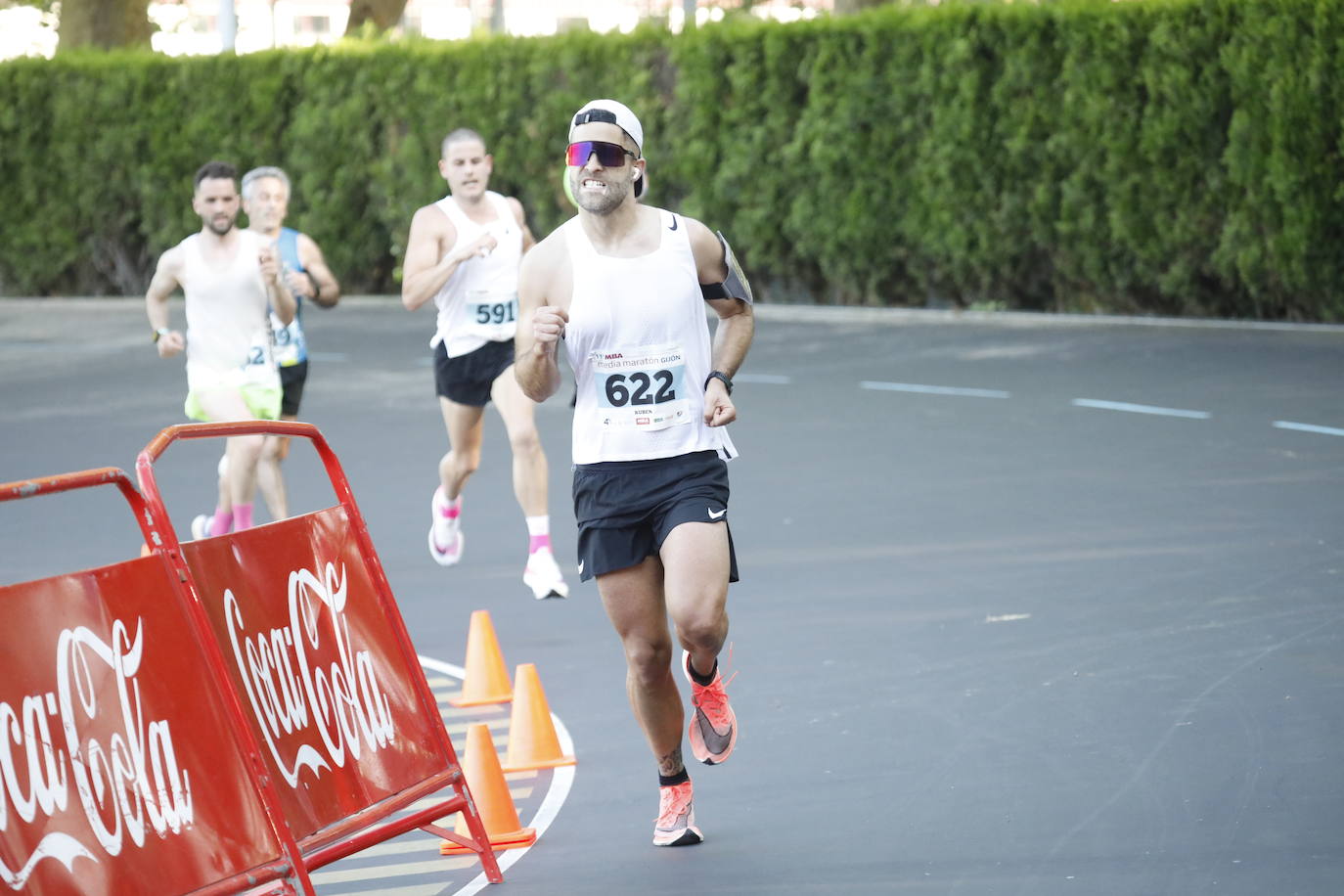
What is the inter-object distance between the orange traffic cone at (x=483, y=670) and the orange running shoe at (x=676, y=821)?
78.4 inches

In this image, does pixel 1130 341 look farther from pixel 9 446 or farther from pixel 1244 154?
pixel 9 446

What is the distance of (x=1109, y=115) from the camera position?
19.8 metres

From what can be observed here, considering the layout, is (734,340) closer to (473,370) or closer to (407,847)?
(407,847)

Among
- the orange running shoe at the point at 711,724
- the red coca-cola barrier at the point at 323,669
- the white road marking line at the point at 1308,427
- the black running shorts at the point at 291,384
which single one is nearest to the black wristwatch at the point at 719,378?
the orange running shoe at the point at 711,724

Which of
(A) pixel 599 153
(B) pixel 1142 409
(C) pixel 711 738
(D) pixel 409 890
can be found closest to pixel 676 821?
(C) pixel 711 738

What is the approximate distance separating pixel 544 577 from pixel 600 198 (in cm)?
383

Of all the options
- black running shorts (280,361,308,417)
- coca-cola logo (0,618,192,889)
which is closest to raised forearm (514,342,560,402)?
coca-cola logo (0,618,192,889)

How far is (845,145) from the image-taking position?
73.4ft

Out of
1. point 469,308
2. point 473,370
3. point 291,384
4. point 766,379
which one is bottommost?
point 766,379

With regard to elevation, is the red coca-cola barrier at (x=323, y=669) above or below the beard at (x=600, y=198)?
below

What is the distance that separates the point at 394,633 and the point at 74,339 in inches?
779

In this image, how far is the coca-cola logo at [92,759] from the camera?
437cm

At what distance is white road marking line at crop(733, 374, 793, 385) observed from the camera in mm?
17250

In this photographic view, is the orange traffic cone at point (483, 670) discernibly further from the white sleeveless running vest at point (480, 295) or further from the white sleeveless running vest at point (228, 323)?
the white sleeveless running vest at point (228, 323)
